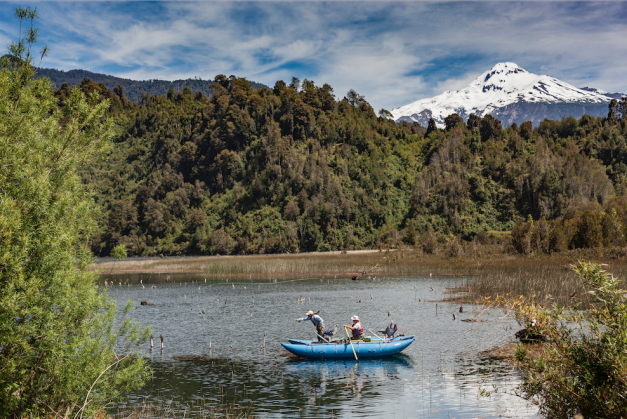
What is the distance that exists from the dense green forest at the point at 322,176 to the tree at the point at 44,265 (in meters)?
86.8

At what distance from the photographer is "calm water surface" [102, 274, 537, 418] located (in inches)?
683

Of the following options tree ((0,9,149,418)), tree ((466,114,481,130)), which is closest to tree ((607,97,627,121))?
tree ((466,114,481,130))

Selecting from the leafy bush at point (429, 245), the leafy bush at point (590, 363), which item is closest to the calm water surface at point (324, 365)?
Result: the leafy bush at point (590, 363)

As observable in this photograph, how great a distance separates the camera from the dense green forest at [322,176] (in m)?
117

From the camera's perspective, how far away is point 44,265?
10922mm

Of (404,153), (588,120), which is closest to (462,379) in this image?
(404,153)

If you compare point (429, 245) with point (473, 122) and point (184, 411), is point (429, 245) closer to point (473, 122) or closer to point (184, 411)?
point (184, 411)

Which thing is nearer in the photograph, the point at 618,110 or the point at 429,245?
the point at 429,245

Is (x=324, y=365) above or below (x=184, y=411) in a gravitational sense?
below

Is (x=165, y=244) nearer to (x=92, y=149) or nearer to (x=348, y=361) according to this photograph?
(x=348, y=361)

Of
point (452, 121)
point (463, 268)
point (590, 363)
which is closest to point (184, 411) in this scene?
point (590, 363)

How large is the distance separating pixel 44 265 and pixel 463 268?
54187mm

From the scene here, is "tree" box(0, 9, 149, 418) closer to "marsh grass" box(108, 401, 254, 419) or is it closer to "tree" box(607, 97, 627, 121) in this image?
"marsh grass" box(108, 401, 254, 419)

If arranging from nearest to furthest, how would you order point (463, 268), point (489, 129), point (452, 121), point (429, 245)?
point (463, 268)
point (429, 245)
point (489, 129)
point (452, 121)
